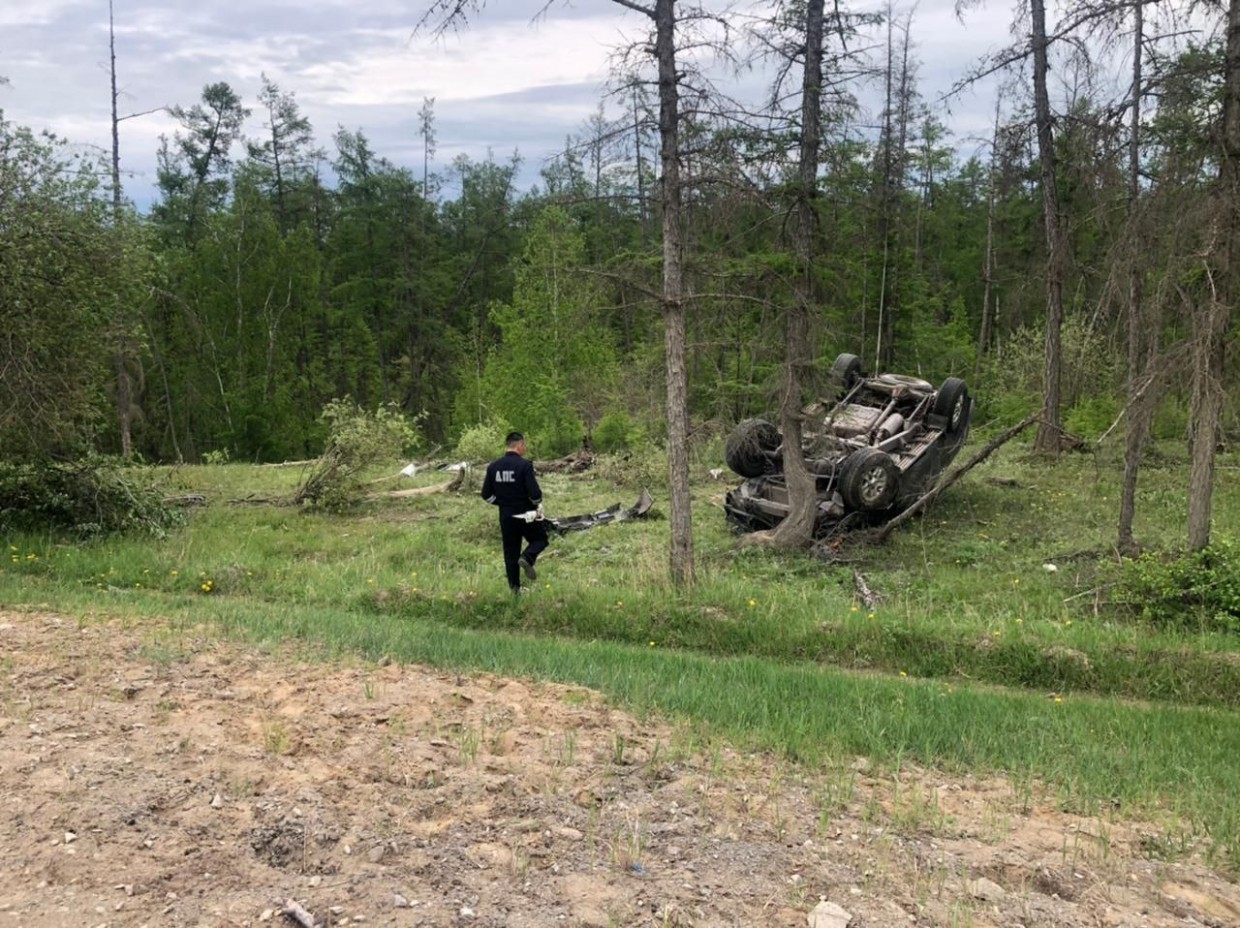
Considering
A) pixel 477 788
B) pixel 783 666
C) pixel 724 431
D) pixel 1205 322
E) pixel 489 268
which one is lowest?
pixel 783 666

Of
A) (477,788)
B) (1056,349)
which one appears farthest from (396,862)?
(1056,349)

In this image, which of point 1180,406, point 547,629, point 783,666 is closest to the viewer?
point 783,666

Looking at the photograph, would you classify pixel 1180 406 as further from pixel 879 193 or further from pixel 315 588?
pixel 879 193

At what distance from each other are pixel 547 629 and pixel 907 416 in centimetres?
842

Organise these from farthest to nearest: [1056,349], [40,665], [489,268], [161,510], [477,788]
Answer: [489,268], [1056,349], [161,510], [40,665], [477,788]

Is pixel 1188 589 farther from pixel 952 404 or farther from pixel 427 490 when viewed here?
pixel 427 490

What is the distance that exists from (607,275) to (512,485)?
269 centimetres

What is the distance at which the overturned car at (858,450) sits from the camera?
44.5 ft

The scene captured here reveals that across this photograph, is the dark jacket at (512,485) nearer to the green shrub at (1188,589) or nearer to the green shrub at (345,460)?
the green shrub at (1188,589)

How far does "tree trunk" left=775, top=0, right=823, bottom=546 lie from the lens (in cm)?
1229

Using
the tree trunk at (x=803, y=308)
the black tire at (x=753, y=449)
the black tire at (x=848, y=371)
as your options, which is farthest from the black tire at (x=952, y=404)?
the tree trunk at (x=803, y=308)

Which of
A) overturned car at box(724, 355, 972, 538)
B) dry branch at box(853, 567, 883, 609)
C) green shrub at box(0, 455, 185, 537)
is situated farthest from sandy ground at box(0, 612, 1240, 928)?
green shrub at box(0, 455, 185, 537)

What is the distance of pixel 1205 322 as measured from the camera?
371 inches

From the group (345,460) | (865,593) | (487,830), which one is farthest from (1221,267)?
(345,460)
